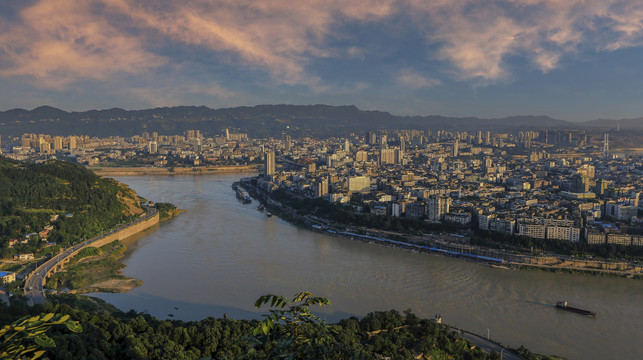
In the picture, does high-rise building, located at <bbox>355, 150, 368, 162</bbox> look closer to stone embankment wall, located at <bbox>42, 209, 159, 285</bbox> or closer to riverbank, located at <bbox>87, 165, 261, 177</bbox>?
riverbank, located at <bbox>87, 165, 261, 177</bbox>

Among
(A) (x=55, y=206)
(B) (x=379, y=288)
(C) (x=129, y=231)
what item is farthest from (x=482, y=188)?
(A) (x=55, y=206)

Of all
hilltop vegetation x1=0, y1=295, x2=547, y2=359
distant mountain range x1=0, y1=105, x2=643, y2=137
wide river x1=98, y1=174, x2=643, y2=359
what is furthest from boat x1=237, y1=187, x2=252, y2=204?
distant mountain range x1=0, y1=105, x2=643, y2=137

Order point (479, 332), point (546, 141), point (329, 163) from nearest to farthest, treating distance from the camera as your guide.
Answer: point (479, 332) → point (329, 163) → point (546, 141)

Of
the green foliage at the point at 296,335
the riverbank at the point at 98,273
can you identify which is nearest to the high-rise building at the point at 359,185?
the riverbank at the point at 98,273

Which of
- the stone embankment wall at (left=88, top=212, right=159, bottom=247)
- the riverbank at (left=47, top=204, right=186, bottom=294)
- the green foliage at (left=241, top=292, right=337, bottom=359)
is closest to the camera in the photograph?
the green foliage at (left=241, top=292, right=337, bottom=359)

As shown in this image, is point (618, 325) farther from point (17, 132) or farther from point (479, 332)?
point (17, 132)

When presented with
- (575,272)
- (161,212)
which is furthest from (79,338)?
(161,212)

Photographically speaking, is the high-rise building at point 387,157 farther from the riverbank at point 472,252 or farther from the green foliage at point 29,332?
the green foliage at point 29,332
